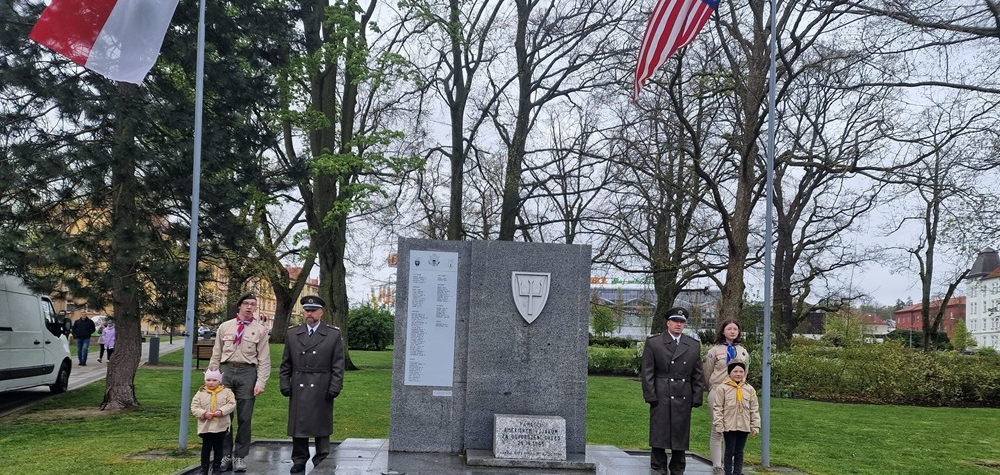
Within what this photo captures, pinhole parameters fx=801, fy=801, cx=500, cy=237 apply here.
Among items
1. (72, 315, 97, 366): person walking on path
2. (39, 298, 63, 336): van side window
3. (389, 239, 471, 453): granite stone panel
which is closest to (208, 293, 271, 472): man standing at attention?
(389, 239, 471, 453): granite stone panel

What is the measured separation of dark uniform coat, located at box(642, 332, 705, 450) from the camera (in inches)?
336

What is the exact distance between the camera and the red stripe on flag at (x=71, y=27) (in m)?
9.17

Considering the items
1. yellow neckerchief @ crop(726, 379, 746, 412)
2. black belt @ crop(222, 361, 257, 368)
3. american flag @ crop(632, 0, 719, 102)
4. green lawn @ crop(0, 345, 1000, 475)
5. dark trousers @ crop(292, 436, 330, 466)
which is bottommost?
green lawn @ crop(0, 345, 1000, 475)

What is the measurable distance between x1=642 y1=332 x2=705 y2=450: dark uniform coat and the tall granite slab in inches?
42.3

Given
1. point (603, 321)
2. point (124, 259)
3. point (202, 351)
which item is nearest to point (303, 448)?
point (124, 259)

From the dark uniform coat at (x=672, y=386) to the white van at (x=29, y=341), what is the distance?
1098 cm

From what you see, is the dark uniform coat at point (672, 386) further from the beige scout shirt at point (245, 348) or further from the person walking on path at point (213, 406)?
the person walking on path at point (213, 406)

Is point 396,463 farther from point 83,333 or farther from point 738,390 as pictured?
point 83,333

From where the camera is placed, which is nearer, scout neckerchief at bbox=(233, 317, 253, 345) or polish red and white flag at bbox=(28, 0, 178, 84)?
scout neckerchief at bbox=(233, 317, 253, 345)

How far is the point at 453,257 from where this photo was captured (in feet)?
32.0

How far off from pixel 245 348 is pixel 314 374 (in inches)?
31.4

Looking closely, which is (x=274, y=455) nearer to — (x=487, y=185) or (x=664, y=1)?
(x=664, y=1)

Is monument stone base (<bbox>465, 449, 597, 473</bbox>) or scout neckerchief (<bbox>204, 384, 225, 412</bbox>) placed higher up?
scout neckerchief (<bbox>204, 384, 225, 412</bbox>)

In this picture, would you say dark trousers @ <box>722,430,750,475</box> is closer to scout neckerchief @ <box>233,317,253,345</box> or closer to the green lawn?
the green lawn
